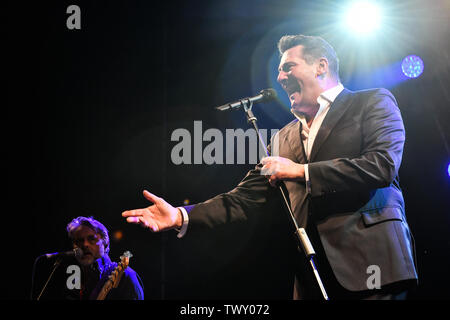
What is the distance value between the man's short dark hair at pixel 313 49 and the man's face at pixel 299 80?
3cm

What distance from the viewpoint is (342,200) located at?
183 centimetres

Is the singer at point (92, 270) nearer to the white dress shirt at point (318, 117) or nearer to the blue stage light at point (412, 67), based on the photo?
the white dress shirt at point (318, 117)

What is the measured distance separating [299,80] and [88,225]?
6.41ft

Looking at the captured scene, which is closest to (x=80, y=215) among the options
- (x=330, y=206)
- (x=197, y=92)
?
(x=197, y=92)

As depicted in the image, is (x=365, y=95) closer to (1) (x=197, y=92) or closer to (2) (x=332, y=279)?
(2) (x=332, y=279)

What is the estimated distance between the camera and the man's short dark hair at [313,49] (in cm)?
235

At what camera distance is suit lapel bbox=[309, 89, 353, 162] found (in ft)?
6.46

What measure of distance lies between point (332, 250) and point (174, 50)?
206 centimetres

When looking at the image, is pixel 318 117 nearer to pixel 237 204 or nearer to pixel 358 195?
pixel 358 195

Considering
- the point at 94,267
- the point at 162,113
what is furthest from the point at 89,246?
the point at 162,113

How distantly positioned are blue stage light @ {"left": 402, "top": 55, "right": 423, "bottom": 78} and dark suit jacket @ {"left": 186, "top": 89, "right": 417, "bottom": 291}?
98cm
